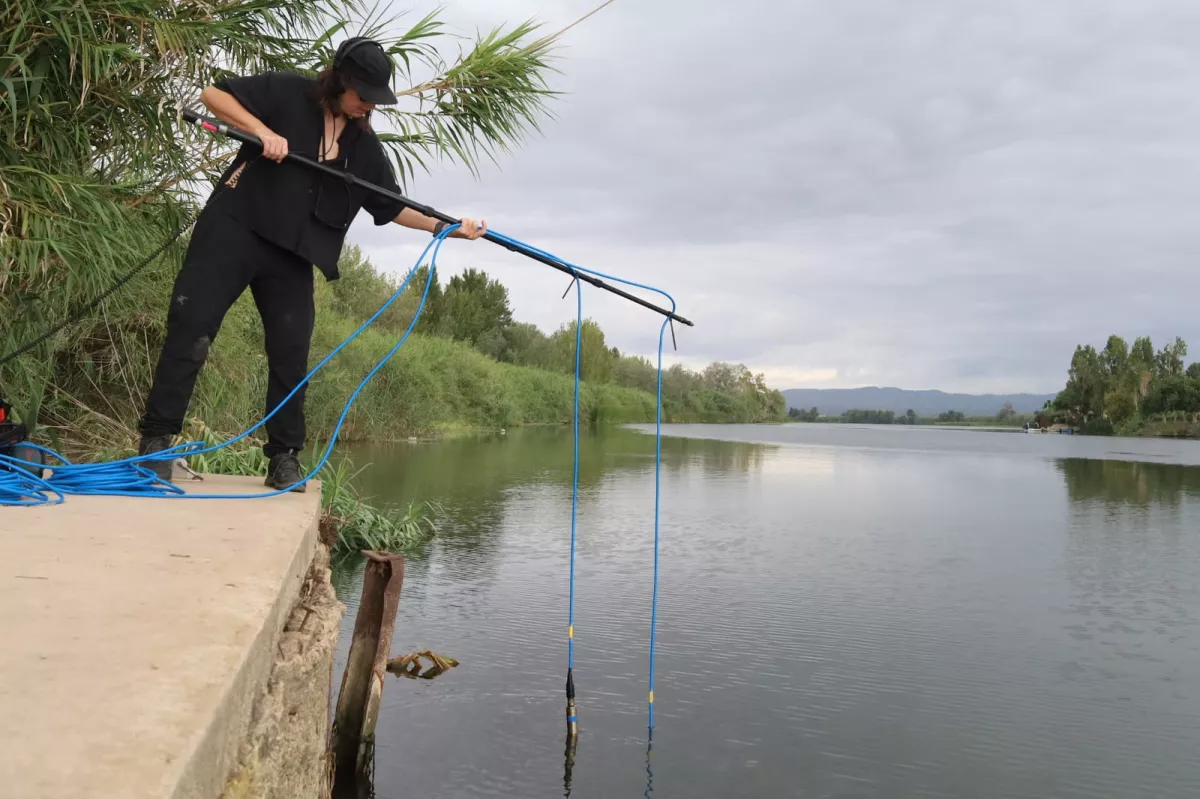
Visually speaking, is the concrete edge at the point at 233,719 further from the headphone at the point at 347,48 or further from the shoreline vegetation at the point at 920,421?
the shoreline vegetation at the point at 920,421

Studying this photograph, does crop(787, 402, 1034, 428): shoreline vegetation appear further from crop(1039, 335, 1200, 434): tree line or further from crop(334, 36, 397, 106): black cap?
crop(334, 36, 397, 106): black cap

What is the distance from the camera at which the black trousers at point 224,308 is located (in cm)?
339

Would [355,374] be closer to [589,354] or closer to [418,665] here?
[418,665]

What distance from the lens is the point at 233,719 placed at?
155 centimetres

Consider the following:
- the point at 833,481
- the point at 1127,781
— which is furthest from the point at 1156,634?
the point at 833,481

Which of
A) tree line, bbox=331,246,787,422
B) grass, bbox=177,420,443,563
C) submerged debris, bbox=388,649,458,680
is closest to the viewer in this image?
submerged debris, bbox=388,649,458,680

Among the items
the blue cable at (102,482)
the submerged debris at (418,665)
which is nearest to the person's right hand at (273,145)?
the blue cable at (102,482)

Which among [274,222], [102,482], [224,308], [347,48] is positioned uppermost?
[347,48]

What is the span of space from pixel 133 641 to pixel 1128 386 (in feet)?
192

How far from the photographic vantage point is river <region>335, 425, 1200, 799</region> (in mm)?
3631

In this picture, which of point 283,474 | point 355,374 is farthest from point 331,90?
point 355,374

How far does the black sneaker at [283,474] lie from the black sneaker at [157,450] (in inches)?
13.2

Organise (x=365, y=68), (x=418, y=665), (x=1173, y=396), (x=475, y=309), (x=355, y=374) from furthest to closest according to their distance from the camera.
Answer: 1. (x=1173, y=396)
2. (x=475, y=309)
3. (x=355, y=374)
4. (x=418, y=665)
5. (x=365, y=68)

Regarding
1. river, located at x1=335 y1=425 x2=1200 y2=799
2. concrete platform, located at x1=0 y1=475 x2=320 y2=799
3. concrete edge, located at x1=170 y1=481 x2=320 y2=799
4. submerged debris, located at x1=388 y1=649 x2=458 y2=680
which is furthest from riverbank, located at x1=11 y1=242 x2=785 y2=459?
concrete edge, located at x1=170 y1=481 x2=320 y2=799
